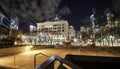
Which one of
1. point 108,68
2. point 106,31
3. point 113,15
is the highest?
point 113,15

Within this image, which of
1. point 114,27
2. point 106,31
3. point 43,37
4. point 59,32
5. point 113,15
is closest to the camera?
point 113,15

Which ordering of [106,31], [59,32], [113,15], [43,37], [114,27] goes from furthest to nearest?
[59,32]
[43,37]
[106,31]
[114,27]
[113,15]

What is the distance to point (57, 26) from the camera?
130625 millimetres

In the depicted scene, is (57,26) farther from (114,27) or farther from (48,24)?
(114,27)

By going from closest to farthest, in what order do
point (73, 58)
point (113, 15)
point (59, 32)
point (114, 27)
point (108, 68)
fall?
point (108, 68) < point (73, 58) < point (113, 15) < point (114, 27) < point (59, 32)

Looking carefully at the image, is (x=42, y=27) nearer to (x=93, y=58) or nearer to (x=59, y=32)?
(x=59, y=32)

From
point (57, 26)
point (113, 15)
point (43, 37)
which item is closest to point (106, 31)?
point (113, 15)

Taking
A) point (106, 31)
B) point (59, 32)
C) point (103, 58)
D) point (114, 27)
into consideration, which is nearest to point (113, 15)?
point (114, 27)

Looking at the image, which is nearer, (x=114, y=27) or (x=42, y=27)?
(x=114, y=27)

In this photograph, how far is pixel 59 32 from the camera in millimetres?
129750

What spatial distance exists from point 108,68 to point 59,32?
122327 mm

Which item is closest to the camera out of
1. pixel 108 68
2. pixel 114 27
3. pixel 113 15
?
pixel 108 68

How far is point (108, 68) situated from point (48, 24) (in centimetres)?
12712

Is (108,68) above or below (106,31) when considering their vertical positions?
below
